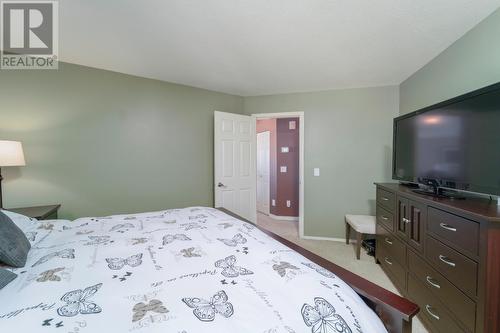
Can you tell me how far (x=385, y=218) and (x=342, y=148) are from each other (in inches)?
51.9

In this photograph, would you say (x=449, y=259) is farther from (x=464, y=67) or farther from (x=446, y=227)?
(x=464, y=67)

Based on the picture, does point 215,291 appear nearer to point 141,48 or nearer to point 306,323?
point 306,323

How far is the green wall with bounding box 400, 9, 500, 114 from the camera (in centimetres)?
162

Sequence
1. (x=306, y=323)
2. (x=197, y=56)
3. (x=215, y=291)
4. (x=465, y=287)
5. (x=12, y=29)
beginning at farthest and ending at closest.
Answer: (x=197, y=56) → (x=12, y=29) → (x=465, y=287) → (x=215, y=291) → (x=306, y=323)

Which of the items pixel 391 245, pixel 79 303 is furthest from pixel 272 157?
pixel 79 303

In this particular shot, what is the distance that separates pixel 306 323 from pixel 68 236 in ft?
5.06

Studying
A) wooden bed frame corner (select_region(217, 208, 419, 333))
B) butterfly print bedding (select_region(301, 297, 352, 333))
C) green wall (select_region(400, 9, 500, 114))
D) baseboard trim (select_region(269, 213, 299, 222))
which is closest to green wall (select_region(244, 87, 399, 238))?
green wall (select_region(400, 9, 500, 114))

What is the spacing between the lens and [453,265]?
1366 millimetres

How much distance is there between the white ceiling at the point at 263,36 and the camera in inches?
62.0

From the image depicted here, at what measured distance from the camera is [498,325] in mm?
1147

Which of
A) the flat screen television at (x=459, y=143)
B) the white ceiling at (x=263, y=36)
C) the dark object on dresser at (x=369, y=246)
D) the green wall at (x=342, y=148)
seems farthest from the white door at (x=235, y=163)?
the flat screen television at (x=459, y=143)

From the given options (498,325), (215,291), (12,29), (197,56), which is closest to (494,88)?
(498,325)

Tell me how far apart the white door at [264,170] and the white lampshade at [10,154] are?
4.03 meters

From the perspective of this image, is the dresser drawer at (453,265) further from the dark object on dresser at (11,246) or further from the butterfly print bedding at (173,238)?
the dark object on dresser at (11,246)
